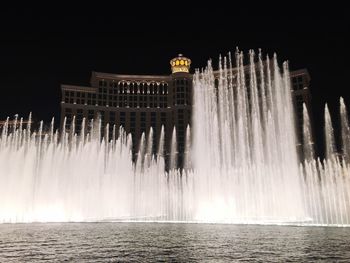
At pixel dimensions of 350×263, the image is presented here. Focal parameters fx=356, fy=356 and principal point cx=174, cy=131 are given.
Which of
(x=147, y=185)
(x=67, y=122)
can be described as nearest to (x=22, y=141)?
(x=147, y=185)

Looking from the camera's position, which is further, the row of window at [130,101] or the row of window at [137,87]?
the row of window at [137,87]

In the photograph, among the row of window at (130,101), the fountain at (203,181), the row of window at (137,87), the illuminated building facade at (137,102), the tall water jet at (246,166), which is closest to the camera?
the tall water jet at (246,166)

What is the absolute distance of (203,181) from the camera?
34.6 m

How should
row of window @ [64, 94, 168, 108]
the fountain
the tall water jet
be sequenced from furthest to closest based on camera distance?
row of window @ [64, 94, 168, 108] → the fountain → the tall water jet

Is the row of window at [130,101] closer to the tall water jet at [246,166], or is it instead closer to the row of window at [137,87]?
the row of window at [137,87]

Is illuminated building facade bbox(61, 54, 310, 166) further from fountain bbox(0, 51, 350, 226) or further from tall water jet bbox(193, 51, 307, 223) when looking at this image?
tall water jet bbox(193, 51, 307, 223)

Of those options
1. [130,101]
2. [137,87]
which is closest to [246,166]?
[130,101]

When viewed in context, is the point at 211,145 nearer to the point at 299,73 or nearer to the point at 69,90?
the point at 299,73

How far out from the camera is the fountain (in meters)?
32.1

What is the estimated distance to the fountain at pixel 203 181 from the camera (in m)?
32.1

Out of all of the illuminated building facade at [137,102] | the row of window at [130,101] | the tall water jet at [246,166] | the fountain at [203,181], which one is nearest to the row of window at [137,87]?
the illuminated building facade at [137,102]

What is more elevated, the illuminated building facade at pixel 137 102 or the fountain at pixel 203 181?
the illuminated building facade at pixel 137 102

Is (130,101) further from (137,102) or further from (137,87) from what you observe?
(137,87)

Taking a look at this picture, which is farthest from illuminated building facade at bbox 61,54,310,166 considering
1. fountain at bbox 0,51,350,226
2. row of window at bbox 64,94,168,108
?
fountain at bbox 0,51,350,226
